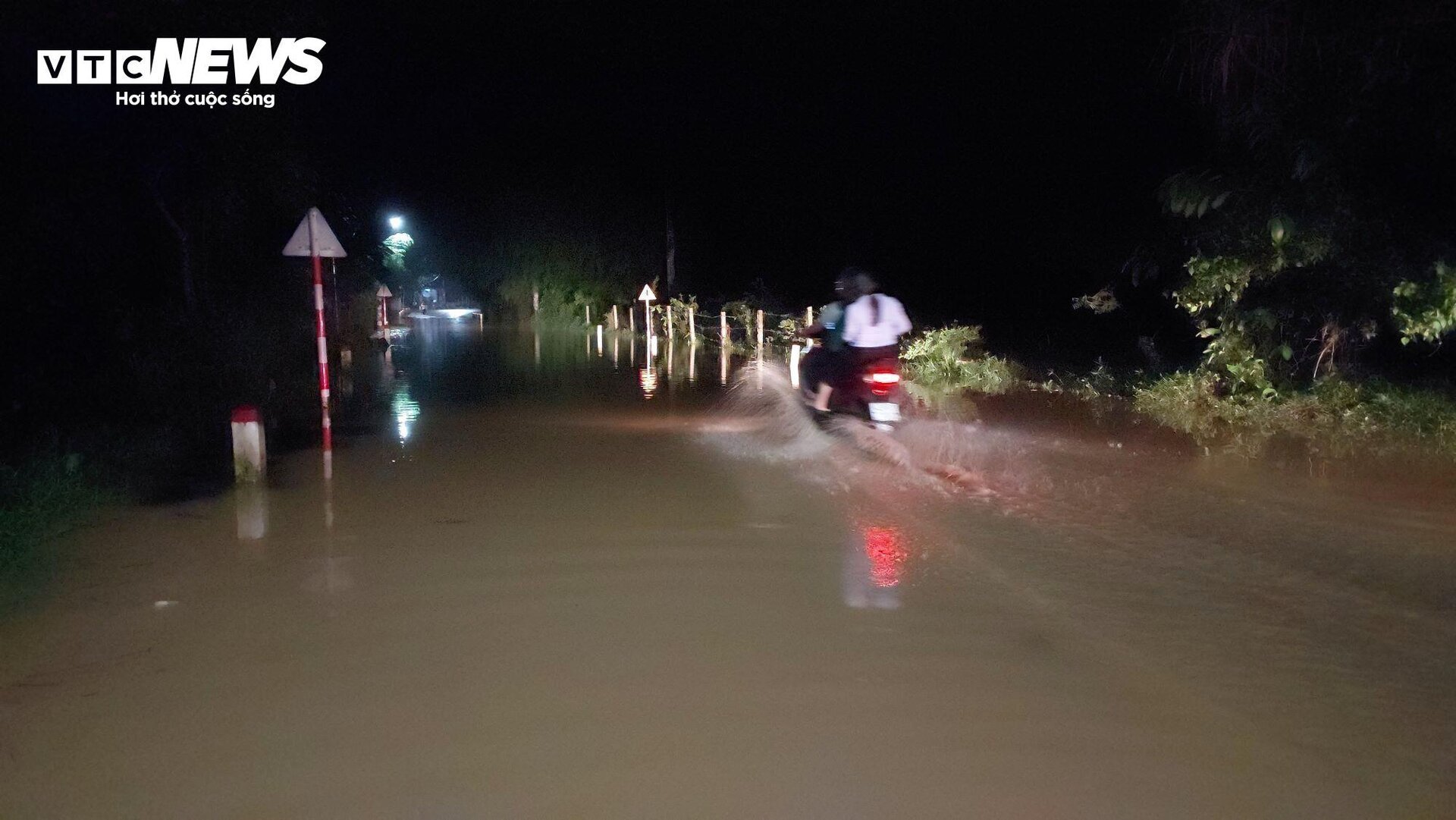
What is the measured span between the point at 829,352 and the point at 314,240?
227 inches

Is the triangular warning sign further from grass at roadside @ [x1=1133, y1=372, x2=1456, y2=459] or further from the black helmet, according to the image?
grass at roadside @ [x1=1133, y1=372, x2=1456, y2=459]

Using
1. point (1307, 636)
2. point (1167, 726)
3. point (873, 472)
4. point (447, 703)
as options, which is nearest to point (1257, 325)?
point (873, 472)

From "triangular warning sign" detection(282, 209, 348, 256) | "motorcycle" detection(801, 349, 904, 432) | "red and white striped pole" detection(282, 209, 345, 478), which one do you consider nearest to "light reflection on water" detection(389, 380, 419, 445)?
"red and white striped pole" detection(282, 209, 345, 478)

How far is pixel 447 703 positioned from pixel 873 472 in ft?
21.7

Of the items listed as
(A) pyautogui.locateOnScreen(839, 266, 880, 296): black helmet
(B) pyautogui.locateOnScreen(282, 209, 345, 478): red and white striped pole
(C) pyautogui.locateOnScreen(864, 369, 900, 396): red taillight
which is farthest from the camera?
(B) pyautogui.locateOnScreen(282, 209, 345, 478): red and white striped pole

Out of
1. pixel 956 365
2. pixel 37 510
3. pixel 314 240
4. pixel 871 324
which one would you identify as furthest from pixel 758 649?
pixel 956 365

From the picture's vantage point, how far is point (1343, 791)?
4285mm

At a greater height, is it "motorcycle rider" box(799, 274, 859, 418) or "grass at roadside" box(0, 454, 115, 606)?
"motorcycle rider" box(799, 274, 859, 418)

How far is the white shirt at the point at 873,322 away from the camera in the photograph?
11.1 m

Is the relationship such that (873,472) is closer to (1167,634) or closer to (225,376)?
(1167,634)

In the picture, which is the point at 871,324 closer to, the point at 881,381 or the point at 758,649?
the point at 881,381

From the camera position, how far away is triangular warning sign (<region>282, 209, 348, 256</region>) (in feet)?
42.3

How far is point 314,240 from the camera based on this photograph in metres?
12.9

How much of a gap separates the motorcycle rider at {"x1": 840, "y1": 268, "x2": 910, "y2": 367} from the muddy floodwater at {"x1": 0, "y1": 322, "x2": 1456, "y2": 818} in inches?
45.1
